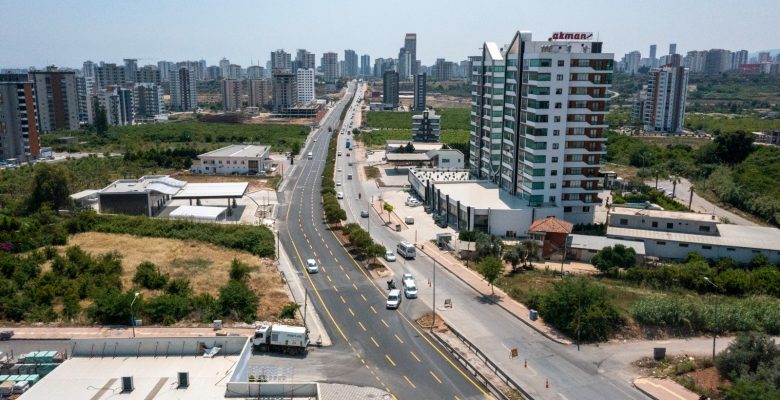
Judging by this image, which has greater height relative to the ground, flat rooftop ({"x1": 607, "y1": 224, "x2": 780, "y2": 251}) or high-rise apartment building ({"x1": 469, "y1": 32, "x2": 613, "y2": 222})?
high-rise apartment building ({"x1": 469, "y1": 32, "x2": 613, "y2": 222})

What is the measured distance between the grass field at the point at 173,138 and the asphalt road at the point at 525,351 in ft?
353

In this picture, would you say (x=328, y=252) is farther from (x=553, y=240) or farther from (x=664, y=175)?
(x=664, y=175)

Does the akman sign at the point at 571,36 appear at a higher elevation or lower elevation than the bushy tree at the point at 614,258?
higher

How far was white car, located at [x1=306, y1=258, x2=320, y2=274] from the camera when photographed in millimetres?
61438

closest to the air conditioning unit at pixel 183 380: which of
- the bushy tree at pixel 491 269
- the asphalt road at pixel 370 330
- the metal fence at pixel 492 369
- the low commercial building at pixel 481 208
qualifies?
the asphalt road at pixel 370 330

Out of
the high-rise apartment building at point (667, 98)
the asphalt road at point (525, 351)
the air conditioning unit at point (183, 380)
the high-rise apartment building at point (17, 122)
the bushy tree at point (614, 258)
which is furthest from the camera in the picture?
the high-rise apartment building at point (667, 98)

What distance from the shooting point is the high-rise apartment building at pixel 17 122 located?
416 feet

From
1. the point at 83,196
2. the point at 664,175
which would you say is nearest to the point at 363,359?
the point at 83,196

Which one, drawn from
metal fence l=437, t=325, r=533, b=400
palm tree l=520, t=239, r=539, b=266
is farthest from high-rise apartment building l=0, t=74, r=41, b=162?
metal fence l=437, t=325, r=533, b=400

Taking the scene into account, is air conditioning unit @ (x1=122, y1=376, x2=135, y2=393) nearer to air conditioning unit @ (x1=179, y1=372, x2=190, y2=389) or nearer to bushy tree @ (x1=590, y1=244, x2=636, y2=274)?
air conditioning unit @ (x1=179, y1=372, x2=190, y2=389)

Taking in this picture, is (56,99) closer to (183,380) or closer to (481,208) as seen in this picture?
(481,208)

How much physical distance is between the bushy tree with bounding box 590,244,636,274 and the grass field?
10812 cm

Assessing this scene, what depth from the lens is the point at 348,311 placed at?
5116 centimetres

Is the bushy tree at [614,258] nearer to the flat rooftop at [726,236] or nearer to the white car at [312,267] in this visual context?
the flat rooftop at [726,236]
